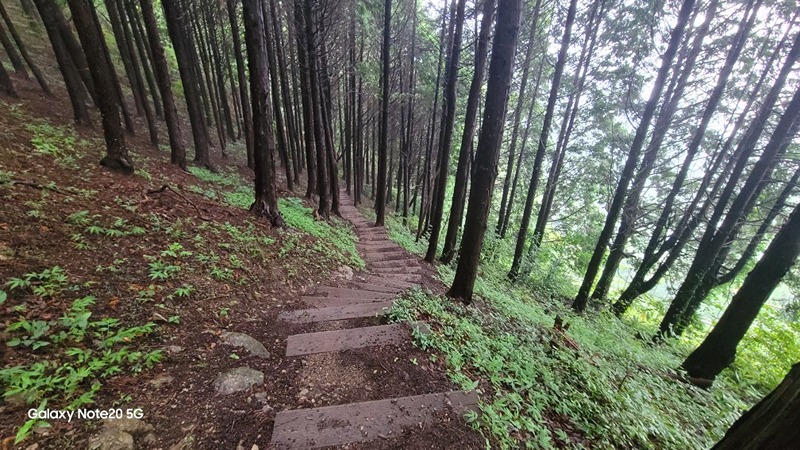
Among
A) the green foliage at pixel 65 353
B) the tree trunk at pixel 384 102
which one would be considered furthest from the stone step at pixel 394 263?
the green foliage at pixel 65 353

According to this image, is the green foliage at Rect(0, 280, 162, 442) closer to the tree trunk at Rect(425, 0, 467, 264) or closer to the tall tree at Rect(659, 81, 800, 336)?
the tree trunk at Rect(425, 0, 467, 264)

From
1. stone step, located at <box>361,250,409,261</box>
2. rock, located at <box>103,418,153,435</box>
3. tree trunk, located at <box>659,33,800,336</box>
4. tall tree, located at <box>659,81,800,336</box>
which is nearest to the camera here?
rock, located at <box>103,418,153,435</box>

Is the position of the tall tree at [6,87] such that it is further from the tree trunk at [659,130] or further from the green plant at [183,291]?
the tree trunk at [659,130]

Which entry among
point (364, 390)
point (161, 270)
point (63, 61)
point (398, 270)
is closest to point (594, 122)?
point (398, 270)

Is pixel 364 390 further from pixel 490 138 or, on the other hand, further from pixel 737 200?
pixel 737 200

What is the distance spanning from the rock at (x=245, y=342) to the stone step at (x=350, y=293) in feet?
6.21

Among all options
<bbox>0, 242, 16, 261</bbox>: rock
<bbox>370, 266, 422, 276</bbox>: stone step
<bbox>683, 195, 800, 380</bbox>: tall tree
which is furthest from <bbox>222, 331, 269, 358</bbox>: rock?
<bbox>683, 195, 800, 380</bbox>: tall tree

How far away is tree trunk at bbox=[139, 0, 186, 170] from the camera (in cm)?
820

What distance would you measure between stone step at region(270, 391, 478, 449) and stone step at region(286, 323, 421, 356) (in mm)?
876

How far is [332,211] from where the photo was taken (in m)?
13.3

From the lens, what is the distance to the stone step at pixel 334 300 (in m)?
4.97

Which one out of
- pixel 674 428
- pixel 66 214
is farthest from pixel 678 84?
pixel 66 214

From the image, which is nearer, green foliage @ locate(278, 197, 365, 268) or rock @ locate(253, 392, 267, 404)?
rock @ locate(253, 392, 267, 404)

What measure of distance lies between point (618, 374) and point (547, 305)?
480 cm
